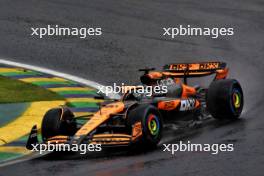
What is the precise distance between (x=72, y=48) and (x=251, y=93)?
5254 mm

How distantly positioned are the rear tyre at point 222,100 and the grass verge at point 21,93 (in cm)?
305

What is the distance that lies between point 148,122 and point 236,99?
7.73ft

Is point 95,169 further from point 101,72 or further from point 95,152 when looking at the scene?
point 101,72

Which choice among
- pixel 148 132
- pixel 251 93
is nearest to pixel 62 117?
pixel 148 132

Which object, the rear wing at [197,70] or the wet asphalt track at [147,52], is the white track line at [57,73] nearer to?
the wet asphalt track at [147,52]

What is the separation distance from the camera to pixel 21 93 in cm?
1491

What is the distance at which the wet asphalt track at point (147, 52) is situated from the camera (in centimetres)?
1040

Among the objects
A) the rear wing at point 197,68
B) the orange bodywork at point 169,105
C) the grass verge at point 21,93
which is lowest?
the orange bodywork at point 169,105

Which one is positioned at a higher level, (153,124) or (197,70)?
(197,70)

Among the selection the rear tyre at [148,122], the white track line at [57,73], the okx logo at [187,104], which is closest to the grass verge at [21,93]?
the white track line at [57,73]

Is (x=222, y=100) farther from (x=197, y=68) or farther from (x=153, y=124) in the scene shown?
(x=153, y=124)

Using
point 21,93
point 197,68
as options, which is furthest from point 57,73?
point 197,68

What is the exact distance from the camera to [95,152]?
11.5m

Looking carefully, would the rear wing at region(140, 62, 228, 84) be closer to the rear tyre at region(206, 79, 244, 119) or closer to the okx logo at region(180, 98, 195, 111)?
the rear tyre at region(206, 79, 244, 119)
